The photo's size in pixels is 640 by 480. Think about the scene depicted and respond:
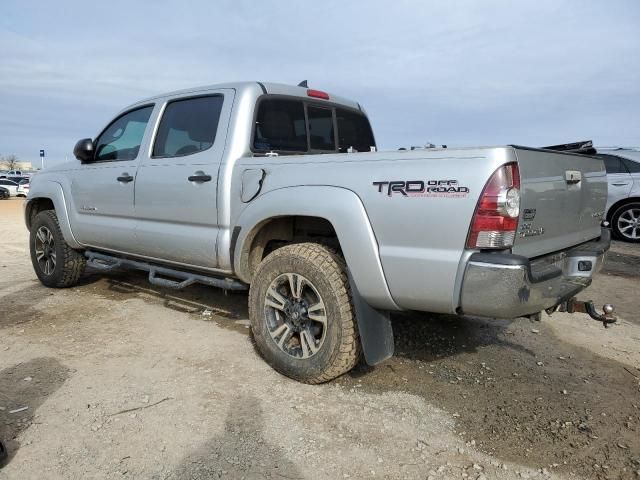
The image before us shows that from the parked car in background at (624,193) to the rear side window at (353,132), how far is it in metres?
6.58

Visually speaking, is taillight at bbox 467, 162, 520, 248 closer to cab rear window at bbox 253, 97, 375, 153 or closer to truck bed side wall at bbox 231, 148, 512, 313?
truck bed side wall at bbox 231, 148, 512, 313

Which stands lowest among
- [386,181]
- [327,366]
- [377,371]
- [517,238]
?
[377,371]

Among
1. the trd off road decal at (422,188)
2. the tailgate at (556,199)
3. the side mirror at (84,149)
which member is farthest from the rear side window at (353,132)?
the side mirror at (84,149)

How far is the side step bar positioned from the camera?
149 inches

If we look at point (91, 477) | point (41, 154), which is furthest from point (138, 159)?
point (41, 154)

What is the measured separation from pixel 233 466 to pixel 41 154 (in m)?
43.1

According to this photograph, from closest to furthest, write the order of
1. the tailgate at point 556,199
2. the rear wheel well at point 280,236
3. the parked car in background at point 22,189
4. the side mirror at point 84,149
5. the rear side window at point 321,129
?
the tailgate at point 556,199, the rear wheel well at point 280,236, the rear side window at point 321,129, the side mirror at point 84,149, the parked car in background at point 22,189

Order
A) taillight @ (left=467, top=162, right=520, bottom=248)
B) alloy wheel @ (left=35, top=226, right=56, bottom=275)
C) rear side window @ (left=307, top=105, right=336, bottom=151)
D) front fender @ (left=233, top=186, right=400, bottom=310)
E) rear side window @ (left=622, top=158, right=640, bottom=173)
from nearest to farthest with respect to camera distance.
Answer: taillight @ (left=467, top=162, right=520, bottom=248) < front fender @ (left=233, top=186, right=400, bottom=310) < rear side window @ (left=307, top=105, right=336, bottom=151) < alloy wheel @ (left=35, top=226, right=56, bottom=275) < rear side window @ (left=622, top=158, right=640, bottom=173)

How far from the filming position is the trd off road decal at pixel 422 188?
8.12 feet

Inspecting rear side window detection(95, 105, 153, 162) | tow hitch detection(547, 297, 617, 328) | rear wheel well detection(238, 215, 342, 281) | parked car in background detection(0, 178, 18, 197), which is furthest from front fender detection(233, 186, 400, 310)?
parked car in background detection(0, 178, 18, 197)

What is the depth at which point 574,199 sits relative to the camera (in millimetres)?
3023

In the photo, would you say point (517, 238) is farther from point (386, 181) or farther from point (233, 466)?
point (233, 466)

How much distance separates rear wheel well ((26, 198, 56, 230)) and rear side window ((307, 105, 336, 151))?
11.3 feet

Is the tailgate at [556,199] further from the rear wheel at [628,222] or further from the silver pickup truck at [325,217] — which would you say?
the rear wheel at [628,222]
